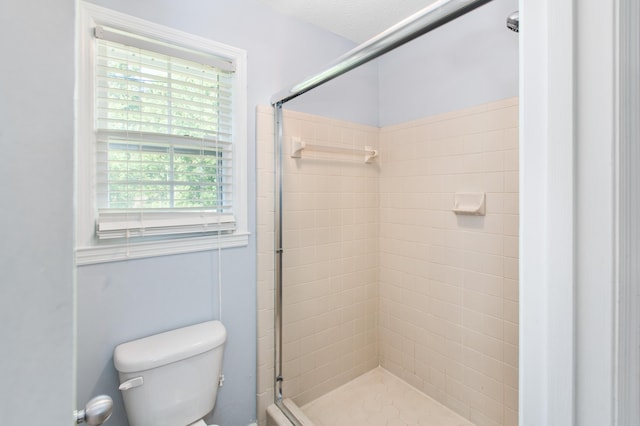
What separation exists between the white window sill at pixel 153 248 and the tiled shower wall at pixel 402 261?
0.58ft

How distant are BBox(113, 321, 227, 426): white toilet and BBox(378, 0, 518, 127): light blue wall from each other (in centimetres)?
170

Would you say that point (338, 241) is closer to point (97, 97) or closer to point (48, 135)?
point (97, 97)

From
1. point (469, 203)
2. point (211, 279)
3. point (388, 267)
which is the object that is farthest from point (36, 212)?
point (388, 267)

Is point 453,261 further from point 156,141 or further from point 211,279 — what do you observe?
point 156,141

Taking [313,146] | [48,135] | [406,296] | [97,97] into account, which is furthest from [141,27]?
[406,296]

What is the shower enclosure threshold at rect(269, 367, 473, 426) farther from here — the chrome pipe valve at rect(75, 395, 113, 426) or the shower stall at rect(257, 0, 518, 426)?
the chrome pipe valve at rect(75, 395, 113, 426)

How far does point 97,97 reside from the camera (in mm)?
1110

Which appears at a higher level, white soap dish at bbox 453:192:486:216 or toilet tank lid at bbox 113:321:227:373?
white soap dish at bbox 453:192:486:216

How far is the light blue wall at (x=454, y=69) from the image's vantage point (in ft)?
4.60

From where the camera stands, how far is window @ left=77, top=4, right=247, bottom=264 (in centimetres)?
109

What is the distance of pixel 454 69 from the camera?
1606 millimetres

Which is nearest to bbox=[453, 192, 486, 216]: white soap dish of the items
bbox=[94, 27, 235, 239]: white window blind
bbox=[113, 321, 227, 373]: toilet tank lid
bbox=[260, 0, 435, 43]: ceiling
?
bbox=[260, 0, 435, 43]: ceiling

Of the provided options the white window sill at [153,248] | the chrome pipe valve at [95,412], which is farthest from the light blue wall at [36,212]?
the white window sill at [153,248]

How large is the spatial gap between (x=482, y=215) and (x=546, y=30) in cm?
131
